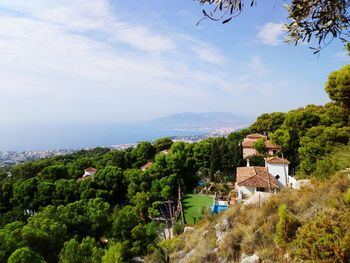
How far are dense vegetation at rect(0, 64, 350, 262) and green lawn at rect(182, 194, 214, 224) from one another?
1.34 meters

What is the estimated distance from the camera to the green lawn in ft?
57.5

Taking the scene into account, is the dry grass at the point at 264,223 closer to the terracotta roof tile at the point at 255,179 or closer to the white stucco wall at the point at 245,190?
the terracotta roof tile at the point at 255,179

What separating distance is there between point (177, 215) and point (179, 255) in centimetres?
1066

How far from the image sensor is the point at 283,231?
206 inches

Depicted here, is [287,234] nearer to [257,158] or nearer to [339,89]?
[339,89]

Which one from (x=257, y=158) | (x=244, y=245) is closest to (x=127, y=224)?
(x=244, y=245)

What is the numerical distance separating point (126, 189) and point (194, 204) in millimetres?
5602

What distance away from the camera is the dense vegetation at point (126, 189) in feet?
35.4

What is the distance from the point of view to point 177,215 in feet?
58.3

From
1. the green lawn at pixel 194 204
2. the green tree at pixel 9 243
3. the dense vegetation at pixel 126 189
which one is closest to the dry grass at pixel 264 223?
the dense vegetation at pixel 126 189

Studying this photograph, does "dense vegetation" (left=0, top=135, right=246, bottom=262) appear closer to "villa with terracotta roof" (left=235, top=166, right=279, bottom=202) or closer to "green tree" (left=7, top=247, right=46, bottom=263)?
"green tree" (left=7, top=247, right=46, bottom=263)

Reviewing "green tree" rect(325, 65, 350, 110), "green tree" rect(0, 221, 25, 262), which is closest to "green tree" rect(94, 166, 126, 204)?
"green tree" rect(0, 221, 25, 262)

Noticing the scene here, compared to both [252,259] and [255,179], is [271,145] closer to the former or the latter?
[255,179]

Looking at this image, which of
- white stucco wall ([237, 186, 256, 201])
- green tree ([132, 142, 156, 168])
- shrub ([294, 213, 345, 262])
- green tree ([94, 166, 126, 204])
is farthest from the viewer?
green tree ([132, 142, 156, 168])
